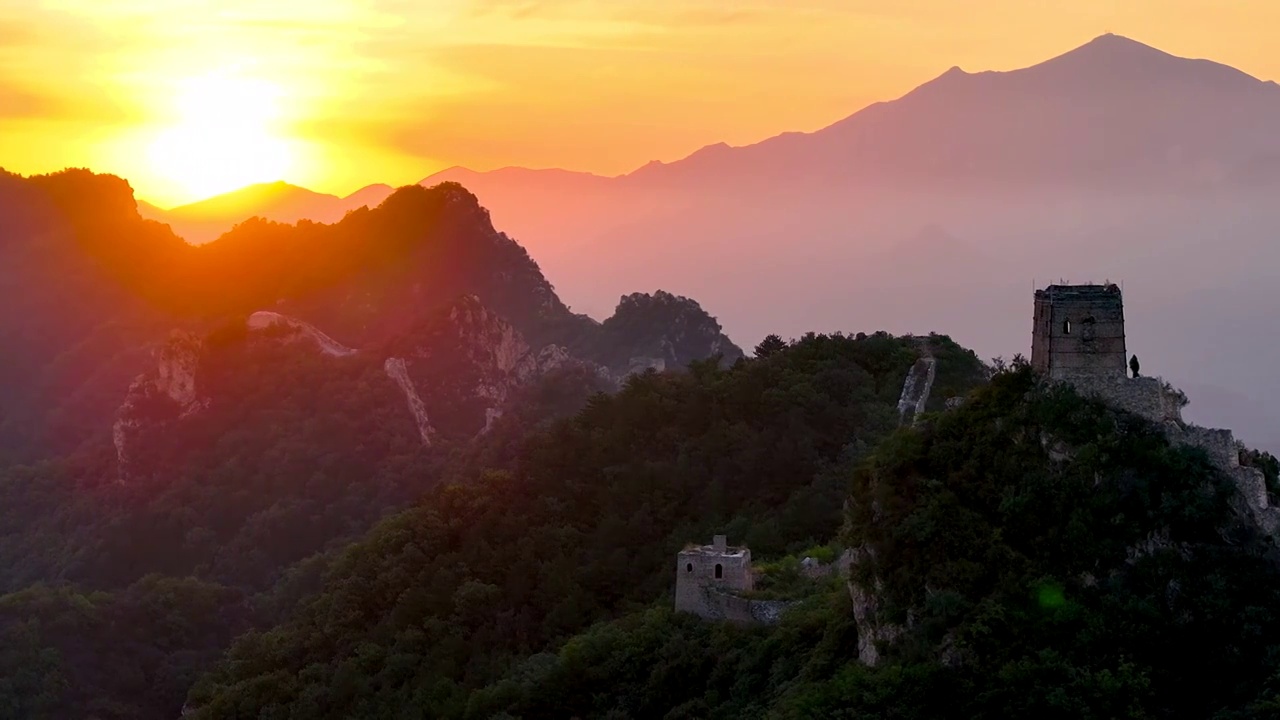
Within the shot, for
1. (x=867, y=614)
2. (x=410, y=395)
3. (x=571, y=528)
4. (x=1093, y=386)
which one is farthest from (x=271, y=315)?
(x=1093, y=386)

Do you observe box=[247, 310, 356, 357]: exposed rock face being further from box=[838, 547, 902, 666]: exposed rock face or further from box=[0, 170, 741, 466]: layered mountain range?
box=[838, 547, 902, 666]: exposed rock face

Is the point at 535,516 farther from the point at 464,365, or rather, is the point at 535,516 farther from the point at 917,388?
the point at 464,365

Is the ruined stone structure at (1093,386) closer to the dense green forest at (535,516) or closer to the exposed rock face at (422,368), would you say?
the dense green forest at (535,516)

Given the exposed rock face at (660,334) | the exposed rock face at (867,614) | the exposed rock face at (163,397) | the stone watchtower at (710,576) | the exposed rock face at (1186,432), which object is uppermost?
the exposed rock face at (660,334)

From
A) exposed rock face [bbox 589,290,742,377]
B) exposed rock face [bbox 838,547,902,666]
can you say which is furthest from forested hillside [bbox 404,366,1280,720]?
exposed rock face [bbox 589,290,742,377]

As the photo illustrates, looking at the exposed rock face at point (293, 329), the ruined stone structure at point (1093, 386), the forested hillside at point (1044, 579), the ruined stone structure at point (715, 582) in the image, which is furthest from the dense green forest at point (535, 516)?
the exposed rock face at point (293, 329)

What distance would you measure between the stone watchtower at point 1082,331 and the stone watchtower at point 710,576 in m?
8.91

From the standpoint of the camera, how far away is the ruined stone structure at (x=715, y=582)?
36969 mm

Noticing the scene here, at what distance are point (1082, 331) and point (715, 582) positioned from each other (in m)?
10.4

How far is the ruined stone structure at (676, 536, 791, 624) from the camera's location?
36969 millimetres

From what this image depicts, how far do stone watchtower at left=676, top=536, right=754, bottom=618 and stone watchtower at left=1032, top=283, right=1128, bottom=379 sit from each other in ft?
29.2

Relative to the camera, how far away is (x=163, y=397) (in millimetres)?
82562

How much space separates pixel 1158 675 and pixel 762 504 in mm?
23174

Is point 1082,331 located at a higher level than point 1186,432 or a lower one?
higher
